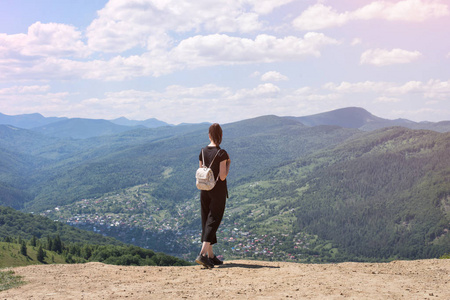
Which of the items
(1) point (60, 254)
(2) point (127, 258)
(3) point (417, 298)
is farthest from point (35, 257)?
(3) point (417, 298)

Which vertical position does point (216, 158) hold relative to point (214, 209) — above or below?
above

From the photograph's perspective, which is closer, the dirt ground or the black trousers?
the dirt ground

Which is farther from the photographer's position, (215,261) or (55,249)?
(55,249)

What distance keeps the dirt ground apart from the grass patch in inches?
11.3

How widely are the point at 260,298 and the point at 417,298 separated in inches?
171

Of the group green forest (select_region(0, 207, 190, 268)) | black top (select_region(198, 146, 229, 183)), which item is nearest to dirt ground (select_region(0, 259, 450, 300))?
black top (select_region(198, 146, 229, 183))

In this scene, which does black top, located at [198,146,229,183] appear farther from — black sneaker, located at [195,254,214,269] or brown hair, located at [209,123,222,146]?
black sneaker, located at [195,254,214,269]

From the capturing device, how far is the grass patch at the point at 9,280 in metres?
12.4

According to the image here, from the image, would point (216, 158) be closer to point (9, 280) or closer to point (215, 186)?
point (215, 186)

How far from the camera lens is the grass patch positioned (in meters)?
12.4

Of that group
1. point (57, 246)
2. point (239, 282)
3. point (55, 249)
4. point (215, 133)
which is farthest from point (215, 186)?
point (57, 246)

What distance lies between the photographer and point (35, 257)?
85.0 metres

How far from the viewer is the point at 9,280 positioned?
43.1ft

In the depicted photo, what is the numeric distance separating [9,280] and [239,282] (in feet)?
27.7
